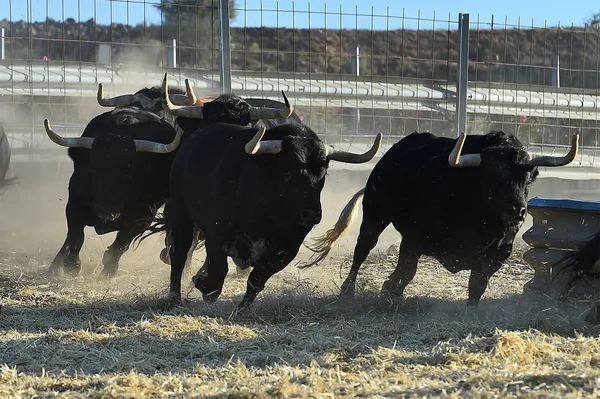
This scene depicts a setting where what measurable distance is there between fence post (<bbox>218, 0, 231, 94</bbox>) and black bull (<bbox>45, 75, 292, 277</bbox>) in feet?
4.86

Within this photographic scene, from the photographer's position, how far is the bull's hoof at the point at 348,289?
7704 mm

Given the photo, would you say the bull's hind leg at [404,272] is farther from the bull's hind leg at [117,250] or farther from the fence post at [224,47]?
the fence post at [224,47]

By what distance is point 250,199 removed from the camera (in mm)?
6816

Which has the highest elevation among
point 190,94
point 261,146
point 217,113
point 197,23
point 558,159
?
point 197,23

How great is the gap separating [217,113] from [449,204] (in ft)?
6.86

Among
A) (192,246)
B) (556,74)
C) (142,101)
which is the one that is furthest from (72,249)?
(556,74)

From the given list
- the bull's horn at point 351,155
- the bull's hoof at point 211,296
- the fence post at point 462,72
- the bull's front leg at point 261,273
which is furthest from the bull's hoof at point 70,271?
the fence post at point 462,72

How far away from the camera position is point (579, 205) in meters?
7.74

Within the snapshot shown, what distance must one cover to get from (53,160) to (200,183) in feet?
17.4

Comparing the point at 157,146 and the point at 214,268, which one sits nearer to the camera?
Result: the point at 214,268

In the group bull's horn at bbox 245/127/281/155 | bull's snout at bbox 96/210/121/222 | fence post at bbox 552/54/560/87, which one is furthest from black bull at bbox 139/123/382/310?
fence post at bbox 552/54/560/87

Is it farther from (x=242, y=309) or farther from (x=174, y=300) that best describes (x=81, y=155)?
(x=242, y=309)

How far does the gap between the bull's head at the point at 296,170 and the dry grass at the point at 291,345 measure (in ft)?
2.19

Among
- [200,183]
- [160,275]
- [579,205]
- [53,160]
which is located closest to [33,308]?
[200,183]
